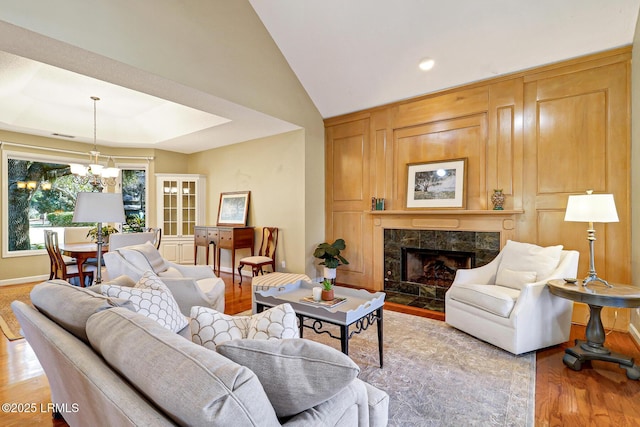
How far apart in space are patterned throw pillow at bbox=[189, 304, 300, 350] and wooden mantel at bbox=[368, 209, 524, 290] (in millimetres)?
3263

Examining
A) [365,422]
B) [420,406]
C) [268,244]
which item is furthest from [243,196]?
[365,422]

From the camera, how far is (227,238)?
543cm

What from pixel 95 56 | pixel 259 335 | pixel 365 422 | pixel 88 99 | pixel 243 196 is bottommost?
pixel 365 422

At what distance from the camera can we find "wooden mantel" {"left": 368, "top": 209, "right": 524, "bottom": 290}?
370 cm

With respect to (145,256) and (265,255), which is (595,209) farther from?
(265,255)

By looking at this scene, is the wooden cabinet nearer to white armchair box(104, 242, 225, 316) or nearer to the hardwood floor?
white armchair box(104, 242, 225, 316)

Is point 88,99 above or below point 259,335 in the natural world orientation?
above

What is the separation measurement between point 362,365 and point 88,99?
17.5 feet

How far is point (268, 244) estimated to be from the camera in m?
5.29

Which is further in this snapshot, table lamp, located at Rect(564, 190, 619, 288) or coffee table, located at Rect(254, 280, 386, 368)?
table lamp, located at Rect(564, 190, 619, 288)

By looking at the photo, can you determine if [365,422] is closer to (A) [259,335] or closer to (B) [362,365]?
(A) [259,335]

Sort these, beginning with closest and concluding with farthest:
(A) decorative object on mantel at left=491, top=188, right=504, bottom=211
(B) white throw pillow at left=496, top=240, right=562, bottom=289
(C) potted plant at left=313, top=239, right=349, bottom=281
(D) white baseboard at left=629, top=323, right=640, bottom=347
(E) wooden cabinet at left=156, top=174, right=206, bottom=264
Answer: (D) white baseboard at left=629, top=323, right=640, bottom=347, (B) white throw pillow at left=496, top=240, right=562, bottom=289, (A) decorative object on mantel at left=491, top=188, right=504, bottom=211, (C) potted plant at left=313, top=239, right=349, bottom=281, (E) wooden cabinet at left=156, top=174, right=206, bottom=264

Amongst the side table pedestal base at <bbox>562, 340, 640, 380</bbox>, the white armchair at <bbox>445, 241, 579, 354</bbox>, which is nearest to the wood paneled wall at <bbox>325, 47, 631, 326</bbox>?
the white armchair at <bbox>445, 241, 579, 354</bbox>

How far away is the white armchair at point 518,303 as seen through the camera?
8.50ft
